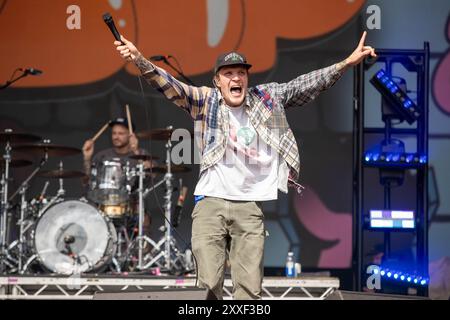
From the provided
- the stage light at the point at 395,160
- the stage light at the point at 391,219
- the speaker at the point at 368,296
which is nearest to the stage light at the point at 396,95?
the stage light at the point at 395,160

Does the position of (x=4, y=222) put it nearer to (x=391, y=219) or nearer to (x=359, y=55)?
(x=391, y=219)

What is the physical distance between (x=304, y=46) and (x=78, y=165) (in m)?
2.98

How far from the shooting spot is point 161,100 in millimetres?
9445

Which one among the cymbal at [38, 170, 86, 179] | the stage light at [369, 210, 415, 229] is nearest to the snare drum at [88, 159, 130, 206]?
the cymbal at [38, 170, 86, 179]

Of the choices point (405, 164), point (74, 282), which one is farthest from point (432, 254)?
point (74, 282)

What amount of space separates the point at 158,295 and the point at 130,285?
13.1 feet

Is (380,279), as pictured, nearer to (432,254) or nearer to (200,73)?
(432,254)

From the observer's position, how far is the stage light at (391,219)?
682cm

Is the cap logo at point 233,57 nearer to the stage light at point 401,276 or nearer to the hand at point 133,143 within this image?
the stage light at point 401,276

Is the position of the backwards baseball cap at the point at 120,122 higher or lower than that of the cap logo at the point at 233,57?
higher

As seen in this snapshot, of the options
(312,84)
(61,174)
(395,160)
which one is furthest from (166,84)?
(61,174)

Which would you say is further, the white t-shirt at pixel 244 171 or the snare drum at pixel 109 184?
the snare drum at pixel 109 184

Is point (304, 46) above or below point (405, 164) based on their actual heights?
above

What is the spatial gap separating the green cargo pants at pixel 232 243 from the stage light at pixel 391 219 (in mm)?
2816
